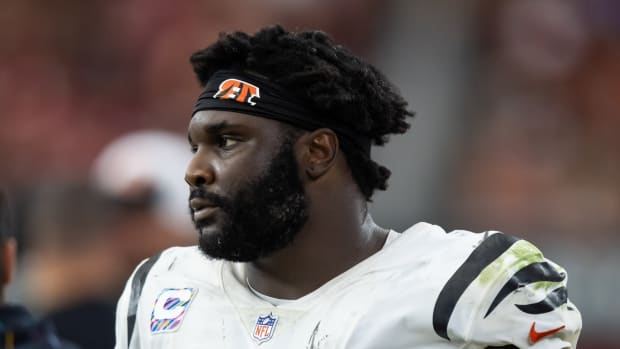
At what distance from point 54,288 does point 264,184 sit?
2911 millimetres

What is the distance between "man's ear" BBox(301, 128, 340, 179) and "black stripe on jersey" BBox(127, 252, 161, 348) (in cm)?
53

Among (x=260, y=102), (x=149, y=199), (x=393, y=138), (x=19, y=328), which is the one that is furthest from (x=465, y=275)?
(x=393, y=138)

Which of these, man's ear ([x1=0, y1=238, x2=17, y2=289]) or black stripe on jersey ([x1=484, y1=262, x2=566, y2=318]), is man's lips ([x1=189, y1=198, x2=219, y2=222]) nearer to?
black stripe on jersey ([x1=484, y1=262, x2=566, y2=318])

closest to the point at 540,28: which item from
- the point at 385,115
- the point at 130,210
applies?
the point at 130,210

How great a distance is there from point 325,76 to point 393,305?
1.80 ft

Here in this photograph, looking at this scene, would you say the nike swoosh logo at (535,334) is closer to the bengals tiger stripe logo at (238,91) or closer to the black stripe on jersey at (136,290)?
the bengals tiger stripe logo at (238,91)

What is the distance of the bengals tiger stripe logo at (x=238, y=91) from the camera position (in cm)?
256

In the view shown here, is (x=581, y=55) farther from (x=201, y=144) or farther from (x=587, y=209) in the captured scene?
(x=201, y=144)

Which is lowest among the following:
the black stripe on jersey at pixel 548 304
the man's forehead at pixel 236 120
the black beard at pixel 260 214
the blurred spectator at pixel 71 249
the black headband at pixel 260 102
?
the blurred spectator at pixel 71 249

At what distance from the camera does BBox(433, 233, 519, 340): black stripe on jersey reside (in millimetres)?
2391

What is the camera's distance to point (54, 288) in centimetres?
521

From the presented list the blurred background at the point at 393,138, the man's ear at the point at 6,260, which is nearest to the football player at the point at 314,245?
the man's ear at the point at 6,260

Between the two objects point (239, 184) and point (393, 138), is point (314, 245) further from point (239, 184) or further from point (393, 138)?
point (393, 138)

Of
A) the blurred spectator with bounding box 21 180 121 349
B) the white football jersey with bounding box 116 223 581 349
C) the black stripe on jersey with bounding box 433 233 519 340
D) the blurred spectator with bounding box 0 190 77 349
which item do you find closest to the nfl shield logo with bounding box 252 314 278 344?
the white football jersey with bounding box 116 223 581 349
